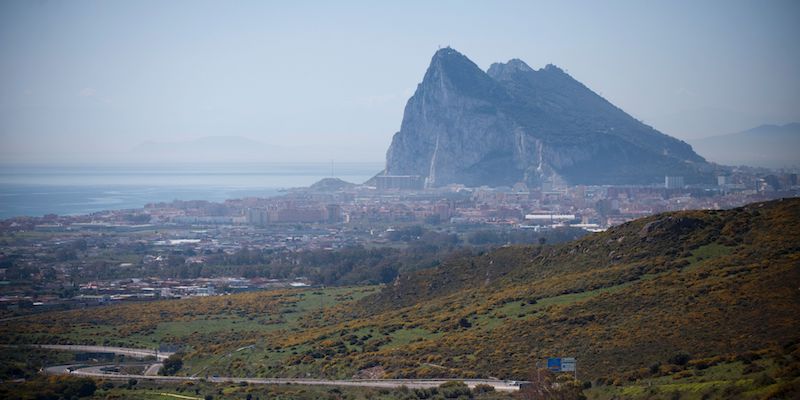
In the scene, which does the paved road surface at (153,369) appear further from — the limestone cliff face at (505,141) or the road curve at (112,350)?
the limestone cliff face at (505,141)

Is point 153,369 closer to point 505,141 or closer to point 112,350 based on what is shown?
point 112,350

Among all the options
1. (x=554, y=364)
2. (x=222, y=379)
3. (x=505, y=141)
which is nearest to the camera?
(x=554, y=364)

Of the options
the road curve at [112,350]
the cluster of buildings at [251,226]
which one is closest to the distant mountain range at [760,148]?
the cluster of buildings at [251,226]

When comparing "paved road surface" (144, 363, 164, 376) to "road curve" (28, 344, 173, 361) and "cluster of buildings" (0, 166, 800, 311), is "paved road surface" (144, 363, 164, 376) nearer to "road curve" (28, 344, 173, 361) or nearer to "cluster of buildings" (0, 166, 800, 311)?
"road curve" (28, 344, 173, 361)

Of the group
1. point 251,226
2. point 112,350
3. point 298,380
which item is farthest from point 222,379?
point 251,226

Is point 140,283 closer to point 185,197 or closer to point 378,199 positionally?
point 378,199
